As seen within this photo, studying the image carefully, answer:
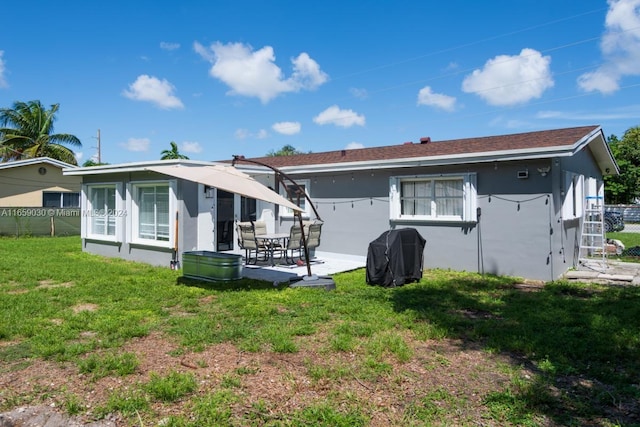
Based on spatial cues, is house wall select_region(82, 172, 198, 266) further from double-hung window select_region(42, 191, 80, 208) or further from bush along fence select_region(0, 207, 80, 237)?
double-hung window select_region(42, 191, 80, 208)

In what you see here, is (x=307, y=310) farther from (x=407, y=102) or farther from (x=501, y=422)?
(x=407, y=102)

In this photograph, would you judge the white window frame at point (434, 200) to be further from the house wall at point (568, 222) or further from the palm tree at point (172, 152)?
the palm tree at point (172, 152)

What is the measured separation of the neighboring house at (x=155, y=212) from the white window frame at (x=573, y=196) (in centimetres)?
689

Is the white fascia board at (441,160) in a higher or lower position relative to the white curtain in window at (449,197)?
higher

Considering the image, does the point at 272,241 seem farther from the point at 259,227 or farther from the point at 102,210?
the point at 102,210

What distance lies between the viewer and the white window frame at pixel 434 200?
951 cm

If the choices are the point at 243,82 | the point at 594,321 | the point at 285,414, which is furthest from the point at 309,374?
the point at 243,82

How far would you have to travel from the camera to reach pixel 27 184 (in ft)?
63.3

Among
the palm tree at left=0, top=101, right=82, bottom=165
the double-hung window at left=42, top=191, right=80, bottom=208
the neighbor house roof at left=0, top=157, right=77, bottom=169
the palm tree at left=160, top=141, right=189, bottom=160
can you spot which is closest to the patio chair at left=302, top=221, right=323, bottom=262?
the neighbor house roof at left=0, top=157, right=77, bottom=169

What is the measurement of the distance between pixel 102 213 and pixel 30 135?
19.4 meters

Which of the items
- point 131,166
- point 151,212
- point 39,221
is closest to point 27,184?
point 39,221

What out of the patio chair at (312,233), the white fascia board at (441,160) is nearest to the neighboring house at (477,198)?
the white fascia board at (441,160)

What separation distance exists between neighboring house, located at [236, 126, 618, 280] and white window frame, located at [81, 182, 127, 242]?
11.9 ft

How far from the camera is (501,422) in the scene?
3131 mm
